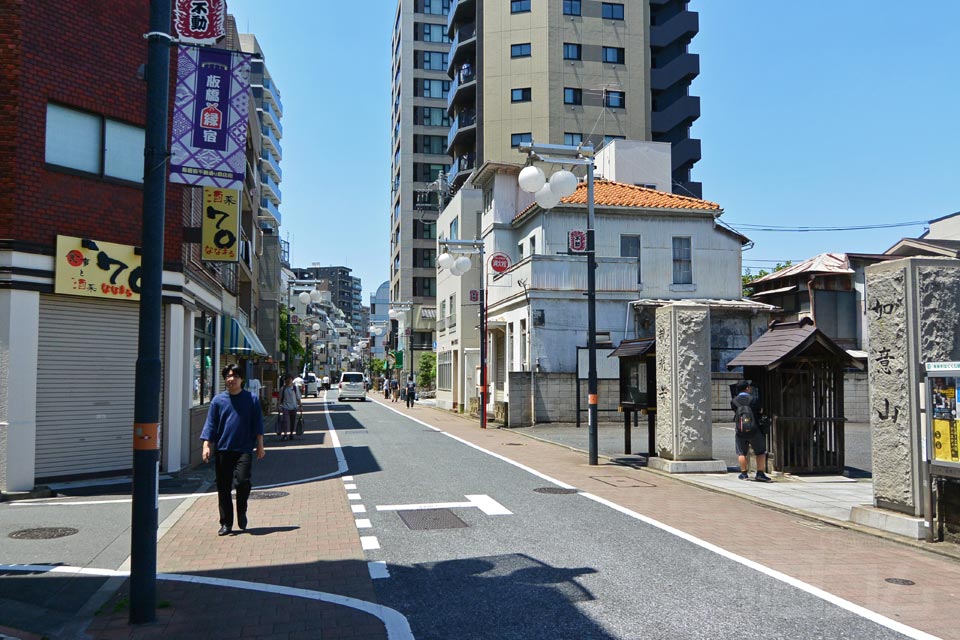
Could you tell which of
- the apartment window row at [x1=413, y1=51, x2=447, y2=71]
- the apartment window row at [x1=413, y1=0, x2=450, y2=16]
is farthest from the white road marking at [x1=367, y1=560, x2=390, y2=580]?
the apartment window row at [x1=413, y1=0, x2=450, y2=16]

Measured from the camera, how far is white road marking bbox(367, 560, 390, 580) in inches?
280

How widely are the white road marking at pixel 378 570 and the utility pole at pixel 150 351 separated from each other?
6.47 feet

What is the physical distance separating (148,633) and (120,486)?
799cm

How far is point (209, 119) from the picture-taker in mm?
7113

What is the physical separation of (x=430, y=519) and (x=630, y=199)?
962 inches

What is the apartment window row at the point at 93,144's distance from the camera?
12.4 metres

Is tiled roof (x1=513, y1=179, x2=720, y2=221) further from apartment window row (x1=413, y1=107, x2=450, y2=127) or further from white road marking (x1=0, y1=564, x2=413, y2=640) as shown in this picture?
apartment window row (x1=413, y1=107, x2=450, y2=127)

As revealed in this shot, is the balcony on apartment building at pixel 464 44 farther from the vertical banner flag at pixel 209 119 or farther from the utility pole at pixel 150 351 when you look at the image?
the utility pole at pixel 150 351

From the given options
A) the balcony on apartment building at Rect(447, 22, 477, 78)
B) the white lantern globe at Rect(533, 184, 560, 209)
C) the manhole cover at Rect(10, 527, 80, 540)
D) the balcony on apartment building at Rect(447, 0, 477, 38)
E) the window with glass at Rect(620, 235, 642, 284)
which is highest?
the balcony on apartment building at Rect(447, 0, 477, 38)

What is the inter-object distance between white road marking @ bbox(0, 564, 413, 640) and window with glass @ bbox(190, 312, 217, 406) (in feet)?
28.5

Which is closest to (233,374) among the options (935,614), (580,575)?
(580,575)

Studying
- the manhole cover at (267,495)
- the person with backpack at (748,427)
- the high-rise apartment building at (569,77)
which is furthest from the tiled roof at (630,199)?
the manhole cover at (267,495)

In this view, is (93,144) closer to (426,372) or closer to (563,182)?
(563,182)

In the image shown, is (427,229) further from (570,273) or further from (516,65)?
(570,273)
